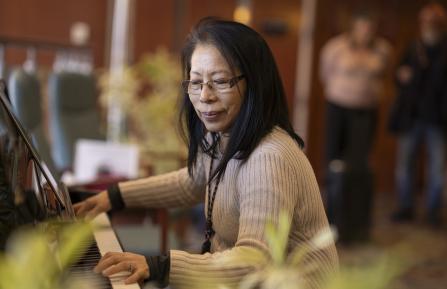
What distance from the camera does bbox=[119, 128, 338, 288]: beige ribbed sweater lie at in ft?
4.20

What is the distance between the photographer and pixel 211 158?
1.66 metres

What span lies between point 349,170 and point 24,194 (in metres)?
3.27

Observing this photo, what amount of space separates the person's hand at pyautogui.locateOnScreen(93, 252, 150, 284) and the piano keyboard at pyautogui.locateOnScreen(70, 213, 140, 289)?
1 cm

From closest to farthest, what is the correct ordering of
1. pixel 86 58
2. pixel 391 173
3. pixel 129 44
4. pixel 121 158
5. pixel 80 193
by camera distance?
pixel 80 193 → pixel 121 158 → pixel 86 58 → pixel 129 44 → pixel 391 173

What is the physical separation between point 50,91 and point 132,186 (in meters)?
2.57

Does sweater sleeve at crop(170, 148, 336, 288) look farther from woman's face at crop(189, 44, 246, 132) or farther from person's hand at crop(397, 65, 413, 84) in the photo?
person's hand at crop(397, 65, 413, 84)

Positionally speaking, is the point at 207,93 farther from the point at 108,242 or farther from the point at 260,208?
the point at 108,242

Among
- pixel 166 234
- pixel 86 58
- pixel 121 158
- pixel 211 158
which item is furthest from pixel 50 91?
pixel 211 158

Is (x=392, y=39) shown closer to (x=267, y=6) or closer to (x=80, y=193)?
(x=267, y=6)

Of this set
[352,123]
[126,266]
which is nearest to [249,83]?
[126,266]

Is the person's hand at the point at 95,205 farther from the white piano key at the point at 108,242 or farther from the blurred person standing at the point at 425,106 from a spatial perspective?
the blurred person standing at the point at 425,106

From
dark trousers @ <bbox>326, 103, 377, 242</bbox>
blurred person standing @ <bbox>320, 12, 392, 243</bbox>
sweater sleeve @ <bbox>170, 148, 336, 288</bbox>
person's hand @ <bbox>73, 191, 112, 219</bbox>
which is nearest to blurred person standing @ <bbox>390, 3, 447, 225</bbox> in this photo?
blurred person standing @ <bbox>320, 12, 392, 243</bbox>

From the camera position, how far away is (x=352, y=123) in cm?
462

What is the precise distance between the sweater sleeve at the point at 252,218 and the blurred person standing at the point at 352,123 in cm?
316
